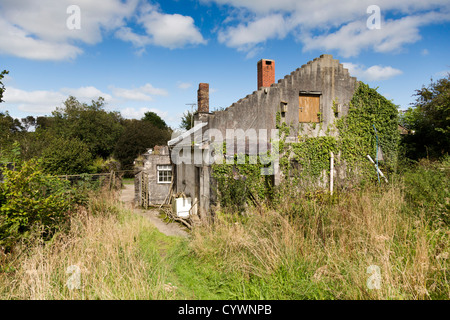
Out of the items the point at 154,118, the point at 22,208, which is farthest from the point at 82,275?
the point at 154,118

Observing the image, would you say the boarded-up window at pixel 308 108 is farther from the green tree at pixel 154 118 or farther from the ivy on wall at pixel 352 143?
the green tree at pixel 154 118

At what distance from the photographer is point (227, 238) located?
5316mm

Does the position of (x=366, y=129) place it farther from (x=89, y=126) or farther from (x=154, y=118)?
(x=154, y=118)

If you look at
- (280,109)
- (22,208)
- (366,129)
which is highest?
Answer: (280,109)

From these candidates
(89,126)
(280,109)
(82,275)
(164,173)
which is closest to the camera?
(82,275)

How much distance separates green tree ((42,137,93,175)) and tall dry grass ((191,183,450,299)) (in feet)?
44.2

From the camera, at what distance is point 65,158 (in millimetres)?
15586

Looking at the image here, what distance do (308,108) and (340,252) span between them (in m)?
7.58

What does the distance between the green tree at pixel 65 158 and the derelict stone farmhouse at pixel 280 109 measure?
914 centimetres

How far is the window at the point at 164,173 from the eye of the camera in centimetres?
1452

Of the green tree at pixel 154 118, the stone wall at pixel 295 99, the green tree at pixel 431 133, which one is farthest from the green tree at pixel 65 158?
the green tree at pixel 154 118
